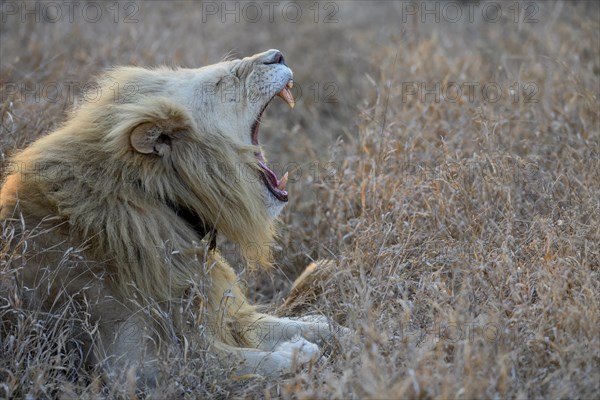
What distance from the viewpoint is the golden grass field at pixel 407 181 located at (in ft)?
9.62

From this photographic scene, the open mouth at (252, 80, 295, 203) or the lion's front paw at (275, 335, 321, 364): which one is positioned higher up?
the open mouth at (252, 80, 295, 203)

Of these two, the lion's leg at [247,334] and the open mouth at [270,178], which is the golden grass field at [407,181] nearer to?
the lion's leg at [247,334]

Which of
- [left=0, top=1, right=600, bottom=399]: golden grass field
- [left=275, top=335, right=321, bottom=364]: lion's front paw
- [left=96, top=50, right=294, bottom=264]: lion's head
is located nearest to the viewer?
[left=0, top=1, right=600, bottom=399]: golden grass field

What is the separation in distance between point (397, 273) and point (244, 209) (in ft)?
2.42

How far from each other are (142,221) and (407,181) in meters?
1.60

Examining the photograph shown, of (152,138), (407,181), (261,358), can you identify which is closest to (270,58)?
(152,138)

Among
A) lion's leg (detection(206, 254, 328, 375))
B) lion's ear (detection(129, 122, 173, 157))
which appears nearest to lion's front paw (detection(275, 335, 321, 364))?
lion's leg (detection(206, 254, 328, 375))

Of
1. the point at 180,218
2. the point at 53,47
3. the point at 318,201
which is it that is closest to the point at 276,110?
the point at 53,47

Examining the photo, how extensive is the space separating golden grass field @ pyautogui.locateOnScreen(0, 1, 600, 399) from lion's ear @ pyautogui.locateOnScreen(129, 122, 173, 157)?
653 mm

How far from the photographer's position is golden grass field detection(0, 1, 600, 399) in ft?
9.62

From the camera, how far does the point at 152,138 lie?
3334 mm

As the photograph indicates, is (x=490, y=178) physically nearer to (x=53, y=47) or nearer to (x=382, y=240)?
(x=382, y=240)

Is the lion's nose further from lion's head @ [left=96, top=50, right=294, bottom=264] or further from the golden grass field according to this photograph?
the golden grass field

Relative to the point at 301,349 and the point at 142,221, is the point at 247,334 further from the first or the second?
Answer: the point at 142,221
